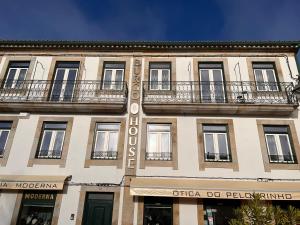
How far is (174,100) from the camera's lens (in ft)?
41.0

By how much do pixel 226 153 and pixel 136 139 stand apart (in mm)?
3742

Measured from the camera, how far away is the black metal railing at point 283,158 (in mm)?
11086

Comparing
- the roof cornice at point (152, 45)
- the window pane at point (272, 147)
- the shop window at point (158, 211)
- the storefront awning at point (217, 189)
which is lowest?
the shop window at point (158, 211)

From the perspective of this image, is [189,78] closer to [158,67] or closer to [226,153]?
[158,67]

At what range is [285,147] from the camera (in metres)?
11.4

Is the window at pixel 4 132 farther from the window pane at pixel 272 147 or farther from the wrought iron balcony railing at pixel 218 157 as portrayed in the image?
the window pane at pixel 272 147

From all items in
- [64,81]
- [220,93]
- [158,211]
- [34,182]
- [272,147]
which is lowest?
[158,211]

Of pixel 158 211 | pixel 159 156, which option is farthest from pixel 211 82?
pixel 158 211

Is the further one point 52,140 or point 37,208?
point 52,140

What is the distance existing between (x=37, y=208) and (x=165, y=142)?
566cm

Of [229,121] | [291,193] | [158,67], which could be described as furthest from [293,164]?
[158,67]

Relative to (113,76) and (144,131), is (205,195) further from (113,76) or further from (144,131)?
(113,76)

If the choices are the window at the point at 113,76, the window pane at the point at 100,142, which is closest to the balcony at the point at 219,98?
the window at the point at 113,76

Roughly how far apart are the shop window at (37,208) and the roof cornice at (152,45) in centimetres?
726
